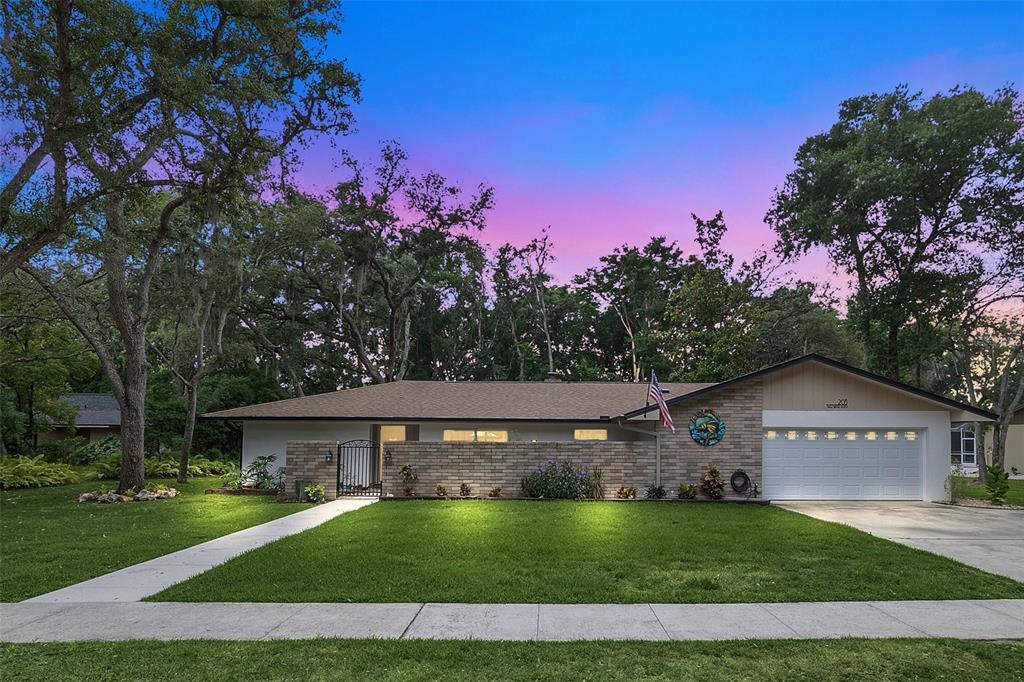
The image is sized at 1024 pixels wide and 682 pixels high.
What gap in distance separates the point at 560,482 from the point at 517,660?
40.3 ft

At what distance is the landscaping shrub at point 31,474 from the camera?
21.7m

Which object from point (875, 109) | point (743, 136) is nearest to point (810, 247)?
point (875, 109)

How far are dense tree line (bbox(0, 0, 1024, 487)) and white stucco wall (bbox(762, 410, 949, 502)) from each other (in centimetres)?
1113

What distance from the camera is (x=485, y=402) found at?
72.5 feet

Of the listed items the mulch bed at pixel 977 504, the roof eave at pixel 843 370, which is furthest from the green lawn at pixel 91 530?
the mulch bed at pixel 977 504

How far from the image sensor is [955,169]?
85.3 ft

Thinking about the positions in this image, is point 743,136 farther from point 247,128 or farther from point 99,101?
point 99,101

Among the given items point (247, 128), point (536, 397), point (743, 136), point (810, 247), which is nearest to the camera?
point (247, 128)

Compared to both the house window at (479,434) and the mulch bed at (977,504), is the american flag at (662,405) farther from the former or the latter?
the mulch bed at (977,504)

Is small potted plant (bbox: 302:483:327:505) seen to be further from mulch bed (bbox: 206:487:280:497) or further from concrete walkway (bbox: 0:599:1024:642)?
concrete walkway (bbox: 0:599:1024:642)

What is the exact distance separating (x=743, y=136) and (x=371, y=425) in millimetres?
15867

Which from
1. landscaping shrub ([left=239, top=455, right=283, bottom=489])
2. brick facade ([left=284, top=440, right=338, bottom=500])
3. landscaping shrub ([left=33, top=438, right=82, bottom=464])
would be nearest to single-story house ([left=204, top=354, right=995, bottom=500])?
brick facade ([left=284, top=440, right=338, bottom=500])

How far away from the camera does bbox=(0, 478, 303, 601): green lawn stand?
28.7 ft

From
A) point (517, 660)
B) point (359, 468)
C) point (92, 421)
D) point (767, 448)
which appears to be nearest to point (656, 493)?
point (767, 448)
